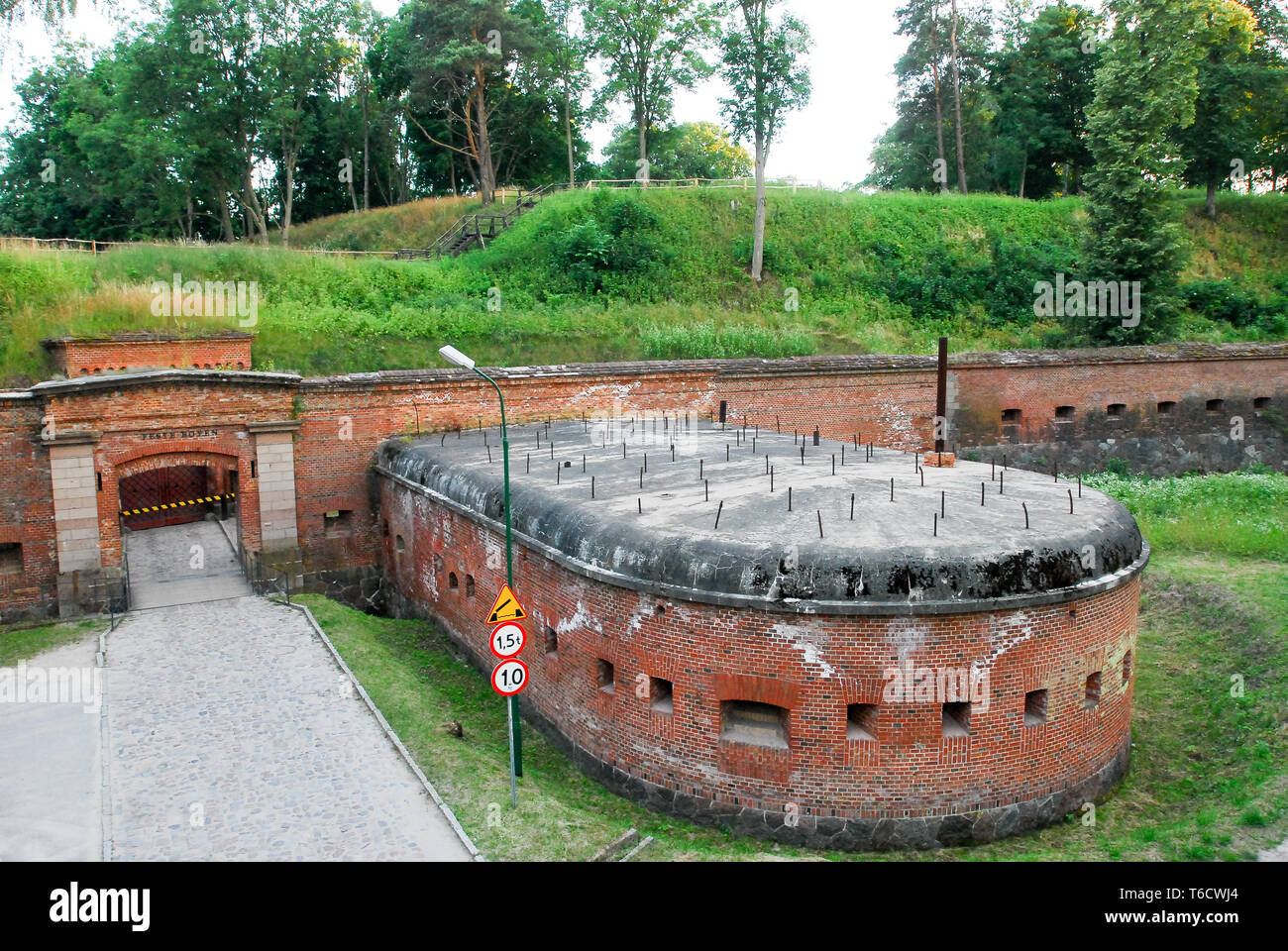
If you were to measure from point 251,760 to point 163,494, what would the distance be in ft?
57.1

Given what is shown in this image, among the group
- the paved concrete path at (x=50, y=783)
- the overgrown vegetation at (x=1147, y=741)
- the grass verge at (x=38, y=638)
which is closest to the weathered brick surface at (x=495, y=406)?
the grass verge at (x=38, y=638)

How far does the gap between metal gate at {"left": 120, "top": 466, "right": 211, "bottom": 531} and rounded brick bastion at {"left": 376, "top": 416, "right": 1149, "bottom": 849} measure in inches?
672

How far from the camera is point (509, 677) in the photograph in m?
10.2

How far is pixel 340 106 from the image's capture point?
47.3 metres

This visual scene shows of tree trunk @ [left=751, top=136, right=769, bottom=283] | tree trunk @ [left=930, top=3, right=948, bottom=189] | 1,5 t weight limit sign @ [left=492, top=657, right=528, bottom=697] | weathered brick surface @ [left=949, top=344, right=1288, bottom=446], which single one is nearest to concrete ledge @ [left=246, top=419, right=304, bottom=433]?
1,5 t weight limit sign @ [left=492, top=657, right=528, bottom=697]

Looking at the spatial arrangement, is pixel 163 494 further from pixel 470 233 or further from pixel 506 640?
pixel 506 640

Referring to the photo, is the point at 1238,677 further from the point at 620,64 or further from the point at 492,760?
the point at 620,64

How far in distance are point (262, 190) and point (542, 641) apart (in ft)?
148

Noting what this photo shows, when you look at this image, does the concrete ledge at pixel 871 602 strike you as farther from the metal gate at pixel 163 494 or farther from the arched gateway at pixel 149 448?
the metal gate at pixel 163 494

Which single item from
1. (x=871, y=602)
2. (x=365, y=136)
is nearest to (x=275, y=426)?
(x=871, y=602)

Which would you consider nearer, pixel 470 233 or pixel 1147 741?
pixel 1147 741

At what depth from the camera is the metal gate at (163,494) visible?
976 inches

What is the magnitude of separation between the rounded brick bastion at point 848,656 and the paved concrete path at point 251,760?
280 centimetres

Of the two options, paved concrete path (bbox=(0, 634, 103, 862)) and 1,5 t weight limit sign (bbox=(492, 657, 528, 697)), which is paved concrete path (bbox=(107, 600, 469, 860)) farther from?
1,5 t weight limit sign (bbox=(492, 657, 528, 697))
